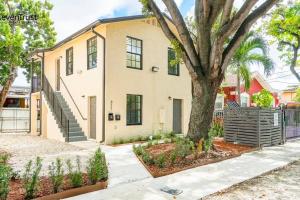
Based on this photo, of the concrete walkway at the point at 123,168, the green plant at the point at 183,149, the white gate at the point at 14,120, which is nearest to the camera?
the concrete walkway at the point at 123,168

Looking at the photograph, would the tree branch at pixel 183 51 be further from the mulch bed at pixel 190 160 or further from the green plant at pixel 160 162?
the green plant at pixel 160 162

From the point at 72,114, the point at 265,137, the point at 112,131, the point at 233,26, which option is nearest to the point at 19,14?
the point at 72,114

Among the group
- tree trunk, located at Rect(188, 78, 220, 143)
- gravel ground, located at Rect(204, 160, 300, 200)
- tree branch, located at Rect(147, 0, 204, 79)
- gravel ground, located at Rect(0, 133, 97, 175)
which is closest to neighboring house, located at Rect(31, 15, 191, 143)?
gravel ground, located at Rect(0, 133, 97, 175)

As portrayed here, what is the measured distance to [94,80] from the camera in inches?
508

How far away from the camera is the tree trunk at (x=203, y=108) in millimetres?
8961

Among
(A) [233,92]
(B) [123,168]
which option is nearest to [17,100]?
(A) [233,92]

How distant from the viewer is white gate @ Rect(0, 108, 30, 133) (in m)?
19.8

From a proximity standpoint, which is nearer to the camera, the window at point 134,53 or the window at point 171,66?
the window at point 134,53

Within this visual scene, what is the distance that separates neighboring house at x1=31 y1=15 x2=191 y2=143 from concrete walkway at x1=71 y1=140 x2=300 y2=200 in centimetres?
585

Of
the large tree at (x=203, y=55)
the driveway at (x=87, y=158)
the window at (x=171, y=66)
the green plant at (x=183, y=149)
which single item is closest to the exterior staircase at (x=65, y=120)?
the driveway at (x=87, y=158)

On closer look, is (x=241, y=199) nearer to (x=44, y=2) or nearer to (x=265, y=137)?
(x=265, y=137)

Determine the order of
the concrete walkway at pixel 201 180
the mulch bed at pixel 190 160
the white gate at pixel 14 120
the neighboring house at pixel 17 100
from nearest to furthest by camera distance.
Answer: the concrete walkway at pixel 201 180 → the mulch bed at pixel 190 160 → the white gate at pixel 14 120 → the neighboring house at pixel 17 100

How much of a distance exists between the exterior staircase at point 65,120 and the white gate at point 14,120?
20.3 feet

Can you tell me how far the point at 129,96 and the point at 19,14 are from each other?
847cm
